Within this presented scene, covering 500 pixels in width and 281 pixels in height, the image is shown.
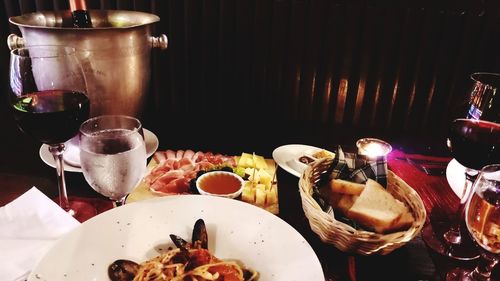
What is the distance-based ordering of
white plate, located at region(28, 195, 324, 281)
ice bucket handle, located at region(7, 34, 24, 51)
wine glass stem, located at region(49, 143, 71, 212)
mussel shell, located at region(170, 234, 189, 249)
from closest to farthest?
white plate, located at region(28, 195, 324, 281) < mussel shell, located at region(170, 234, 189, 249) < wine glass stem, located at region(49, 143, 71, 212) < ice bucket handle, located at region(7, 34, 24, 51)

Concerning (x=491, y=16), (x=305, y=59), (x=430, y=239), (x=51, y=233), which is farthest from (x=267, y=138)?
(x=491, y=16)

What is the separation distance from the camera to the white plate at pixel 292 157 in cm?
143

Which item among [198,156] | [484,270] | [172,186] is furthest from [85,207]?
[484,270]

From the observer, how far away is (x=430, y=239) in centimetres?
113

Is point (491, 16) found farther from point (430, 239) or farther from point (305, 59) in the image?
point (430, 239)

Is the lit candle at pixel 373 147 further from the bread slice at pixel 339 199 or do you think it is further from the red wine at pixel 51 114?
the red wine at pixel 51 114

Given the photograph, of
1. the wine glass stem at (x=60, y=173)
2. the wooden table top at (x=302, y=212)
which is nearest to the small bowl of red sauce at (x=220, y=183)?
the wooden table top at (x=302, y=212)

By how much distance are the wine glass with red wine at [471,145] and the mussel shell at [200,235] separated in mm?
601

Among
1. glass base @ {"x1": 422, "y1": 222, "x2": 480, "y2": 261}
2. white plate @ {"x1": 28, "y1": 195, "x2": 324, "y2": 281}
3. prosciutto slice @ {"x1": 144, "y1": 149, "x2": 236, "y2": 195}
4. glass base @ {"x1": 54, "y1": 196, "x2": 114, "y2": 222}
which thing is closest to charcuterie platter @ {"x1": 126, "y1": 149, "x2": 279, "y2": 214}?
prosciutto slice @ {"x1": 144, "y1": 149, "x2": 236, "y2": 195}

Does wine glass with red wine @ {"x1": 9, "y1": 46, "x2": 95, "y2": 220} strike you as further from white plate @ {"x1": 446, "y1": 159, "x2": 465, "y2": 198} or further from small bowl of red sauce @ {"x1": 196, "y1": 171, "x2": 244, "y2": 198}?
white plate @ {"x1": 446, "y1": 159, "x2": 465, "y2": 198}

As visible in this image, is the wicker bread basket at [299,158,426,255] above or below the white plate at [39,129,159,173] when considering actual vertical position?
above

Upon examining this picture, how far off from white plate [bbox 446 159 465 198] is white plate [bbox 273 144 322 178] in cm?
48

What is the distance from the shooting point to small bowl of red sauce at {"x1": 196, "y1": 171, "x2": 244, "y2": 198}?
1.33 metres

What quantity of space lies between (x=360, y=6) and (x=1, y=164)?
2214 millimetres
